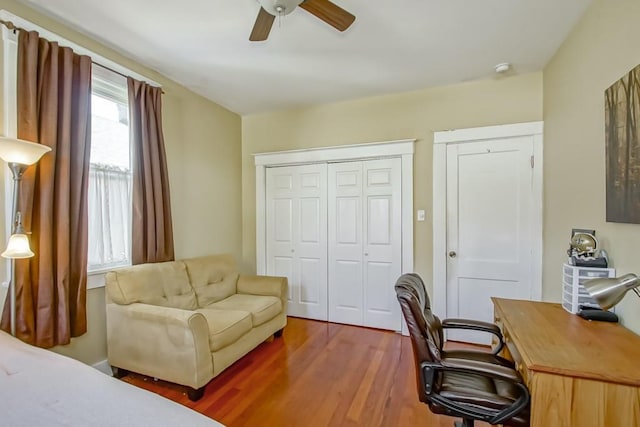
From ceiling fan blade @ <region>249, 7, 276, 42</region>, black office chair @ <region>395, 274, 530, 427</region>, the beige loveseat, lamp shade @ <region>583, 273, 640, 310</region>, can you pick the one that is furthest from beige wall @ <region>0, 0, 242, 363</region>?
lamp shade @ <region>583, 273, 640, 310</region>

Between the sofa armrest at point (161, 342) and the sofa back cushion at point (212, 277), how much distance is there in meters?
0.67

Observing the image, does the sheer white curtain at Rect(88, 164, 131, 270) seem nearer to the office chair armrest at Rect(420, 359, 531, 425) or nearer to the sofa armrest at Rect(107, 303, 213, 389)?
the sofa armrest at Rect(107, 303, 213, 389)

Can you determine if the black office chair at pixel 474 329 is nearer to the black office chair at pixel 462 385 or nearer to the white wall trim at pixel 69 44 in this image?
the black office chair at pixel 462 385

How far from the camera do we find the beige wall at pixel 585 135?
1.48 meters

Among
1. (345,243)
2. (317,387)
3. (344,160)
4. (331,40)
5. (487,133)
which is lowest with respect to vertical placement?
(317,387)

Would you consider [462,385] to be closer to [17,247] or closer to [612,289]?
[612,289]

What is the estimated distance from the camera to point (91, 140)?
231 cm

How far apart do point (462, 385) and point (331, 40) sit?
243 centimetres

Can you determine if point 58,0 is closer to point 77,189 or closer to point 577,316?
point 77,189

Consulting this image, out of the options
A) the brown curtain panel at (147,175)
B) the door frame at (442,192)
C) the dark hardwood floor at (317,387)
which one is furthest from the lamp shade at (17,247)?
the door frame at (442,192)

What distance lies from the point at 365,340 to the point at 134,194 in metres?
2.59

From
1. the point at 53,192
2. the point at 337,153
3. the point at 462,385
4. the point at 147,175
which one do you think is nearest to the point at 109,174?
the point at 147,175

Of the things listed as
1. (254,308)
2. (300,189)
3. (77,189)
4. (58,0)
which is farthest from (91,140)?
(300,189)

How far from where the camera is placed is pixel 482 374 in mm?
1293
